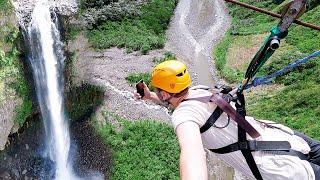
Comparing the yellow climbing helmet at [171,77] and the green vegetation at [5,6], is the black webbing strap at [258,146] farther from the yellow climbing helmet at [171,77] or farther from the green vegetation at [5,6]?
the green vegetation at [5,6]

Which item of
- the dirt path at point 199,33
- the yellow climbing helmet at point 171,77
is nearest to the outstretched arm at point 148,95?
the yellow climbing helmet at point 171,77

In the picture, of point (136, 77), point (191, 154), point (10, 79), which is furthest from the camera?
point (136, 77)

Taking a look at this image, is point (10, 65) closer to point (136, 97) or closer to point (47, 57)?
point (47, 57)

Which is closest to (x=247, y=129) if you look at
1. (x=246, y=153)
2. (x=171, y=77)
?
(x=246, y=153)

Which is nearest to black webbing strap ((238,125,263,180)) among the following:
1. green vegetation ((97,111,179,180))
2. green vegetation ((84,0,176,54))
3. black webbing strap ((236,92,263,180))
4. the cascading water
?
black webbing strap ((236,92,263,180))

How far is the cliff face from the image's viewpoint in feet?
90.3

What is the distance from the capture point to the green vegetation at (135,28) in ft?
144

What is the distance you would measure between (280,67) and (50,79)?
17195mm

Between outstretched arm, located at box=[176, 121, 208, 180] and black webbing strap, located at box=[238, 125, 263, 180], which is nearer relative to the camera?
outstretched arm, located at box=[176, 121, 208, 180]

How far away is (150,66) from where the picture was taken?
1577 inches

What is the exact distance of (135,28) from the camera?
4756cm

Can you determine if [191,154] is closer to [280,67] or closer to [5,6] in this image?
[5,6]

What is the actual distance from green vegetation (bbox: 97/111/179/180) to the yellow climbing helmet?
22.6 meters

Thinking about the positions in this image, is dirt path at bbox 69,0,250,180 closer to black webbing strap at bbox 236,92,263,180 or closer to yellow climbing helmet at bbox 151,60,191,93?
black webbing strap at bbox 236,92,263,180
